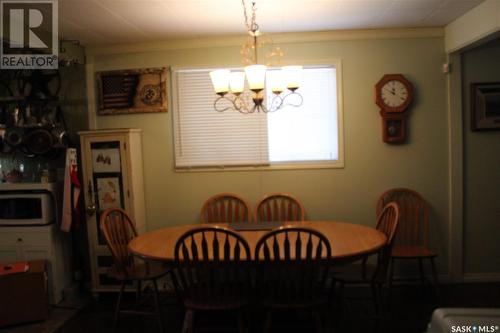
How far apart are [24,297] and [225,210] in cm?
175

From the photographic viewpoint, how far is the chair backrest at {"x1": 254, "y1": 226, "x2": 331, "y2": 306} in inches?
85.4

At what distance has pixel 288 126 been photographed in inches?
143

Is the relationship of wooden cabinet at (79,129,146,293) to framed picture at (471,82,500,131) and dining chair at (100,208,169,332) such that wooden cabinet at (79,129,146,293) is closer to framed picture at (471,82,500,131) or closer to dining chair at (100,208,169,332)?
dining chair at (100,208,169,332)

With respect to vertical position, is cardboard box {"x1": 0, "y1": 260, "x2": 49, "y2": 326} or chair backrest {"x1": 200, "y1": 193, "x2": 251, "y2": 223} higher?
chair backrest {"x1": 200, "y1": 193, "x2": 251, "y2": 223}

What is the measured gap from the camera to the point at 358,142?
358 centimetres

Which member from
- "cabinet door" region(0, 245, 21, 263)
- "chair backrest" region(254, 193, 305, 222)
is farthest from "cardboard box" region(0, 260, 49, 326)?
"chair backrest" region(254, 193, 305, 222)

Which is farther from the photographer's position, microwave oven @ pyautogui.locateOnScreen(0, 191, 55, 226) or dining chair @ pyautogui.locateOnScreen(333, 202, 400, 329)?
microwave oven @ pyautogui.locateOnScreen(0, 191, 55, 226)

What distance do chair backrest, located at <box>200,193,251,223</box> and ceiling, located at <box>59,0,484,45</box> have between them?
151cm

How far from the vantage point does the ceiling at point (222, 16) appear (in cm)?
270

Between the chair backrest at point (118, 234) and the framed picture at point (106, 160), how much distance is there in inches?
21.6

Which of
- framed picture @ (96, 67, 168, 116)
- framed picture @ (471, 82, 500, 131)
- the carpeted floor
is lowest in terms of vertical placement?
the carpeted floor

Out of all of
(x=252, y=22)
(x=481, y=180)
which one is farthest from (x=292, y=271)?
(x=481, y=180)

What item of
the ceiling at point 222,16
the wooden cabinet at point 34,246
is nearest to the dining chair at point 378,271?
the ceiling at point 222,16

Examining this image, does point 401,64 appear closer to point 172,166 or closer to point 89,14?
point 172,166
